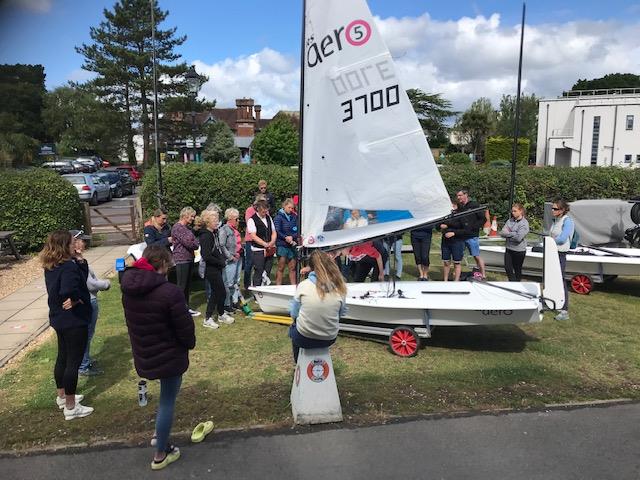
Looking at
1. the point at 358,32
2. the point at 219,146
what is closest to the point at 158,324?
the point at 358,32

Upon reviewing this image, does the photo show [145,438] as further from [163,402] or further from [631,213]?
[631,213]

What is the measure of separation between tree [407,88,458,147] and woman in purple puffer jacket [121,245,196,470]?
4739cm

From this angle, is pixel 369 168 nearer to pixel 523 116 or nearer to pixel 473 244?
pixel 473 244

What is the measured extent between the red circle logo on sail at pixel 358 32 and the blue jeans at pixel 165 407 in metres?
4.17

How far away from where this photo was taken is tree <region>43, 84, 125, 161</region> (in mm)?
43062

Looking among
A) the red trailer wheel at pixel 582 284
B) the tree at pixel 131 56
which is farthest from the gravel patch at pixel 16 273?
the tree at pixel 131 56

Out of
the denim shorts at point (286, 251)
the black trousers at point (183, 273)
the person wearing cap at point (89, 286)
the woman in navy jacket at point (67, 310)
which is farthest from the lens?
the denim shorts at point (286, 251)

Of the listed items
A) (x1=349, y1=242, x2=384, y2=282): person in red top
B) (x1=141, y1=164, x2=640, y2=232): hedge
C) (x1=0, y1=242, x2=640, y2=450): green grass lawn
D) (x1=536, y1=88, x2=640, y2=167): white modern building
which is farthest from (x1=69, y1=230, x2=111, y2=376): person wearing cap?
(x1=536, y1=88, x2=640, y2=167): white modern building

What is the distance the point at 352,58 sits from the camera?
5.75 meters

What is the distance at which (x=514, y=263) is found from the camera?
8.46 m

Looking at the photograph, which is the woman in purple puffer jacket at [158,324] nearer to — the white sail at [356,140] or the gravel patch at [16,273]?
the white sail at [356,140]

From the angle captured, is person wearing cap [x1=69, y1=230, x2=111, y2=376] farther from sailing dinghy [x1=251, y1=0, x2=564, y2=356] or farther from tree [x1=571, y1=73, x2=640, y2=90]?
tree [x1=571, y1=73, x2=640, y2=90]

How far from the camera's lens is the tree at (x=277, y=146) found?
141ft

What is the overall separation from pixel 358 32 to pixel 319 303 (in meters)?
3.41
